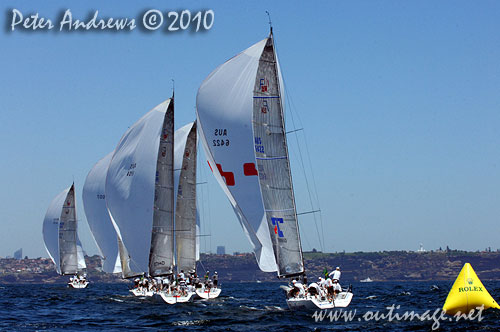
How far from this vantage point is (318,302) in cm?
3288

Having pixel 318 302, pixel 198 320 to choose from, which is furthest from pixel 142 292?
pixel 318 302

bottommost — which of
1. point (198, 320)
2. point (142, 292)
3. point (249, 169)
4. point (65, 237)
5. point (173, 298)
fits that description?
point (198, 320)

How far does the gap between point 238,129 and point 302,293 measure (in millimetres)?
8462

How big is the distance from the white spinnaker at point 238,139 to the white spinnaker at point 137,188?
9.90m

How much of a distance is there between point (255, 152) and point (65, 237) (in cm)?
4851

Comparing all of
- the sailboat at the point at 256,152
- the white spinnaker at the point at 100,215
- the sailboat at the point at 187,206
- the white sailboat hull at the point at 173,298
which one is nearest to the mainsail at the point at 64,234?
the white spinnaker at the point at 100,215

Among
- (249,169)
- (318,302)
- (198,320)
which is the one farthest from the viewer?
(249,169)

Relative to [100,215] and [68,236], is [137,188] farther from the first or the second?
[68,236]

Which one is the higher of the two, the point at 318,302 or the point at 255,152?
the point at 255,152

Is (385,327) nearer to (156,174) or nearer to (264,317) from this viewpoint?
(264,317)

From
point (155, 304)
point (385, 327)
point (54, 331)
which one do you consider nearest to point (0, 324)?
point (54, 331)

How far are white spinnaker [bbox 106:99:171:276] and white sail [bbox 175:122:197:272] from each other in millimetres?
4296

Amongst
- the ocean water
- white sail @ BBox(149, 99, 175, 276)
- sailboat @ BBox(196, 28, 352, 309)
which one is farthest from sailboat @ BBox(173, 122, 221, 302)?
sailboat @ BBox(196, 28, 352, 309)

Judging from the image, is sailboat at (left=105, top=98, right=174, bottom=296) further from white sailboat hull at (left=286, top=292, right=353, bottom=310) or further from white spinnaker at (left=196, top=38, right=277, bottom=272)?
white sailboat hull at (left=286, top=292, right=353, bottom=310)
